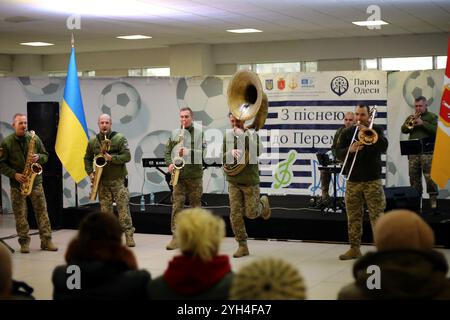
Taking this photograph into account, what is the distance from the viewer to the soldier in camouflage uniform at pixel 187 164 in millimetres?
9094

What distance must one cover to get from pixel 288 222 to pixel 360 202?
5.77ft

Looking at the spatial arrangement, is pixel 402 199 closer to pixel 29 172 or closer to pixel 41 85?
pixel 29 172

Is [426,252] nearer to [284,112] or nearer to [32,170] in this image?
[32,170]

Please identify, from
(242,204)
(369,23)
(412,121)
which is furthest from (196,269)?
(369,23)

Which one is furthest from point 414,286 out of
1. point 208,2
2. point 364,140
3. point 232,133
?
point 208,2

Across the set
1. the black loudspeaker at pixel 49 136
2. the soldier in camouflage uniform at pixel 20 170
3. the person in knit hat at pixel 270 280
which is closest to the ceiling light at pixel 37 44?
the black loudspeaker at pixel 49 136

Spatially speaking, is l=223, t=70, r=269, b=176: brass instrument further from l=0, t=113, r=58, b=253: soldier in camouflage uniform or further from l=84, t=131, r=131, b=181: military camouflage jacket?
l=0, t=113, r=58, b=253: soldier in camouflage uniform

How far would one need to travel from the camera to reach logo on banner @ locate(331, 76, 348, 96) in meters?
12.3

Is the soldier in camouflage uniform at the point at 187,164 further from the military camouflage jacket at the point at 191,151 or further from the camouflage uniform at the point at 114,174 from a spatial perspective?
the camouflage uniform at the point at 114,174

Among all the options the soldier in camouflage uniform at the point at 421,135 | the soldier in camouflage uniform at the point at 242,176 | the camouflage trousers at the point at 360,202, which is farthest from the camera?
the soldier in camouflage uniform at the point at 421,135

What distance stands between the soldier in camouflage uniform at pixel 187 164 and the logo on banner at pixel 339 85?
12.5 feet

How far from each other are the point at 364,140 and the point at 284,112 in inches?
185

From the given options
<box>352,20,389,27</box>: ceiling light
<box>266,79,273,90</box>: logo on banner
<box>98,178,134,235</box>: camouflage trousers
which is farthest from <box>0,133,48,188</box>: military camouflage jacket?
<box>352,20,389,27</box>: ceiling light

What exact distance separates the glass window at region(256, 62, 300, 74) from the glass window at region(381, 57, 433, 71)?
6.61 feet
